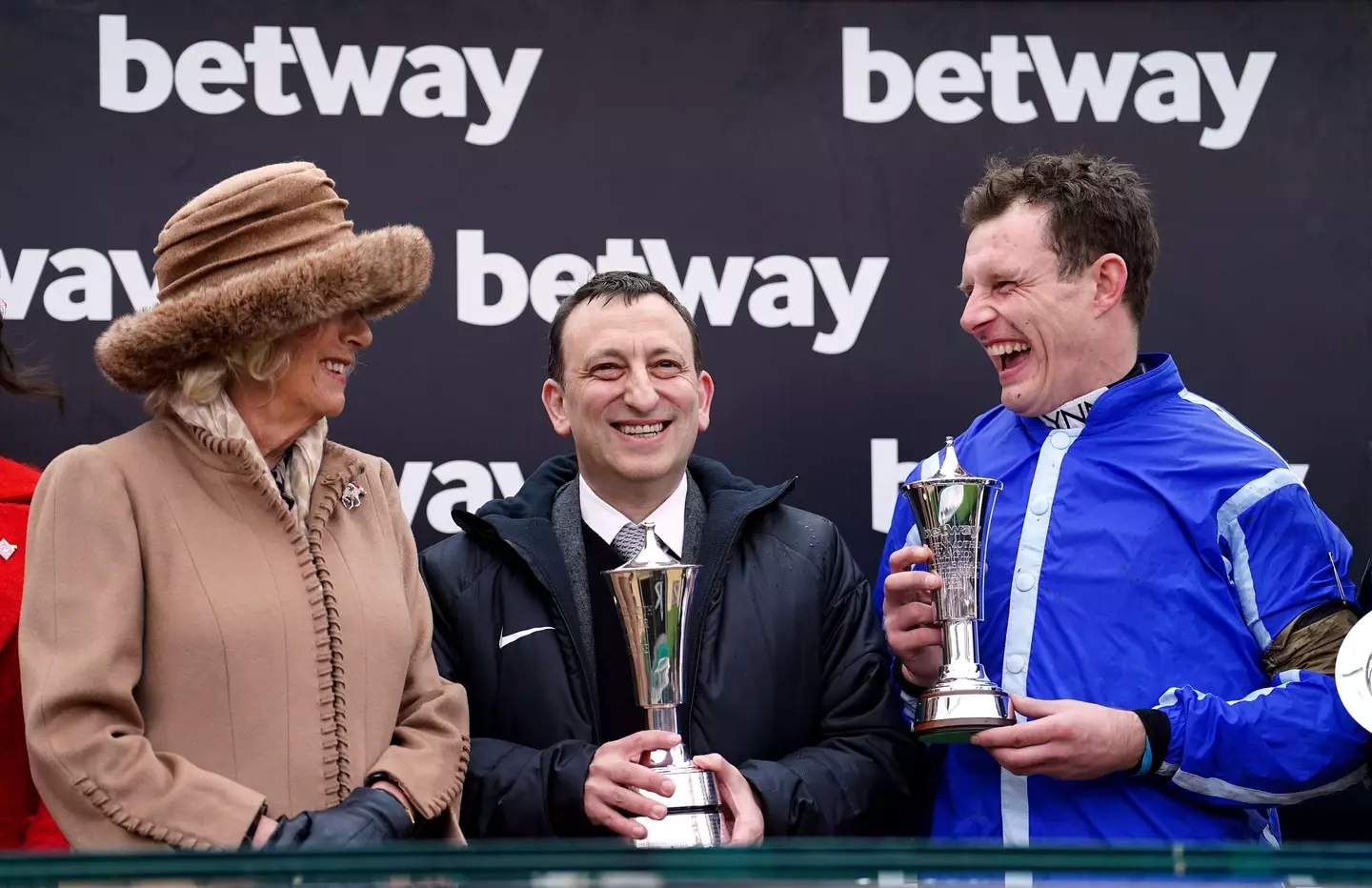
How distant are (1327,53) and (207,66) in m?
2.53

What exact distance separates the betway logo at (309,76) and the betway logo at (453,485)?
733mm

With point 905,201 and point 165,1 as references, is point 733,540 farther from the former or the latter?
point 165,1

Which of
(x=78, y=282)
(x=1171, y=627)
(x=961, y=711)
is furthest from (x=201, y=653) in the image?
(x=1171, y=627)

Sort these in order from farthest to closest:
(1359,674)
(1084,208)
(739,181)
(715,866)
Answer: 1. (739,181)
2. (1084,208)
3. (1359,674)
4. (715,866)

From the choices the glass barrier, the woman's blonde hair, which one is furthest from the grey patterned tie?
the glass barrier

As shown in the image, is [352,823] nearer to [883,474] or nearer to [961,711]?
[961,711]

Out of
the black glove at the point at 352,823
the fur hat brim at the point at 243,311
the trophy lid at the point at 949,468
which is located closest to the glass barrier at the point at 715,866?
the black glove at the point at 352,823

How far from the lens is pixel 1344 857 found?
5.04 ft

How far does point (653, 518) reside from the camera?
331 cm

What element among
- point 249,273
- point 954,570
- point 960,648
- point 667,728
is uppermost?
point 249,273

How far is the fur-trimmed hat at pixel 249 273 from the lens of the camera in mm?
2744

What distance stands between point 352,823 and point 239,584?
0.41 m

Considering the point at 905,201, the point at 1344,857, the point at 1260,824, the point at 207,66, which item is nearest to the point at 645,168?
the point at 905,201

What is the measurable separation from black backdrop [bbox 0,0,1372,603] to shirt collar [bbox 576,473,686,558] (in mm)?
592
